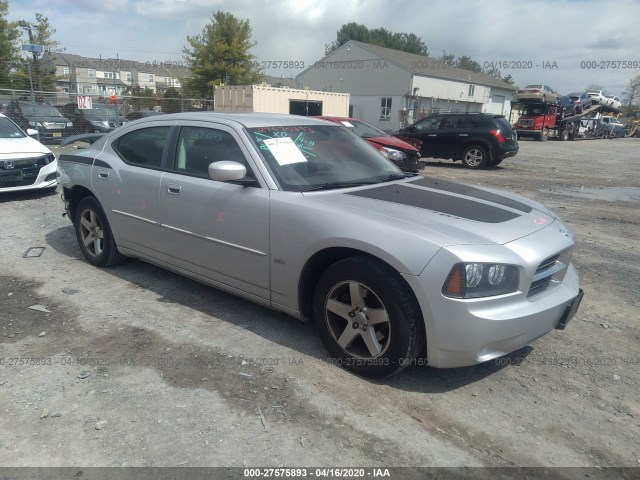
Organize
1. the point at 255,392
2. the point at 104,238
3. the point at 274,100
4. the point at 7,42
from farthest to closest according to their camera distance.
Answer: the point at 7,42
the point at 274,100
the point at 104,238
the point at 255,392

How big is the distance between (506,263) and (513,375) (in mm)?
974

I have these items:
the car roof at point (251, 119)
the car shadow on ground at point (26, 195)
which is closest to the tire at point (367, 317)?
the car roof at point (251, 119)

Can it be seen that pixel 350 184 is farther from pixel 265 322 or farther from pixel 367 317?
pixel 265 322

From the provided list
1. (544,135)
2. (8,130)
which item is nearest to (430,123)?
(8,130)

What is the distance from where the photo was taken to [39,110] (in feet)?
57.5

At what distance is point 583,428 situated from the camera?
9.21ft

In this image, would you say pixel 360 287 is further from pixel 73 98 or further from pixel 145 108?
pixel 145 108

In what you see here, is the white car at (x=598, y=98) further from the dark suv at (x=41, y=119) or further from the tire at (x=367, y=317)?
the tire at (x=367, y=317)

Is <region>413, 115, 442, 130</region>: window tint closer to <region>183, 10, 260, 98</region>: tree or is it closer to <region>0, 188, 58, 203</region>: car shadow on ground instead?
<region>0, 188, 58, 203</region>: car shadow on ground

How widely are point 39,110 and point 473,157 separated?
1507 cm

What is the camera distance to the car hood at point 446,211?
2.92 metres

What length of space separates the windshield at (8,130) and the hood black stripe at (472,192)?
8.19 metres

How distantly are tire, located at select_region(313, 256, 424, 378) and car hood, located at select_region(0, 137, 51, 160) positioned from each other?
7181mm

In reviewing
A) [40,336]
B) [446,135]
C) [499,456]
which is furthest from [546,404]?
[446,135]
